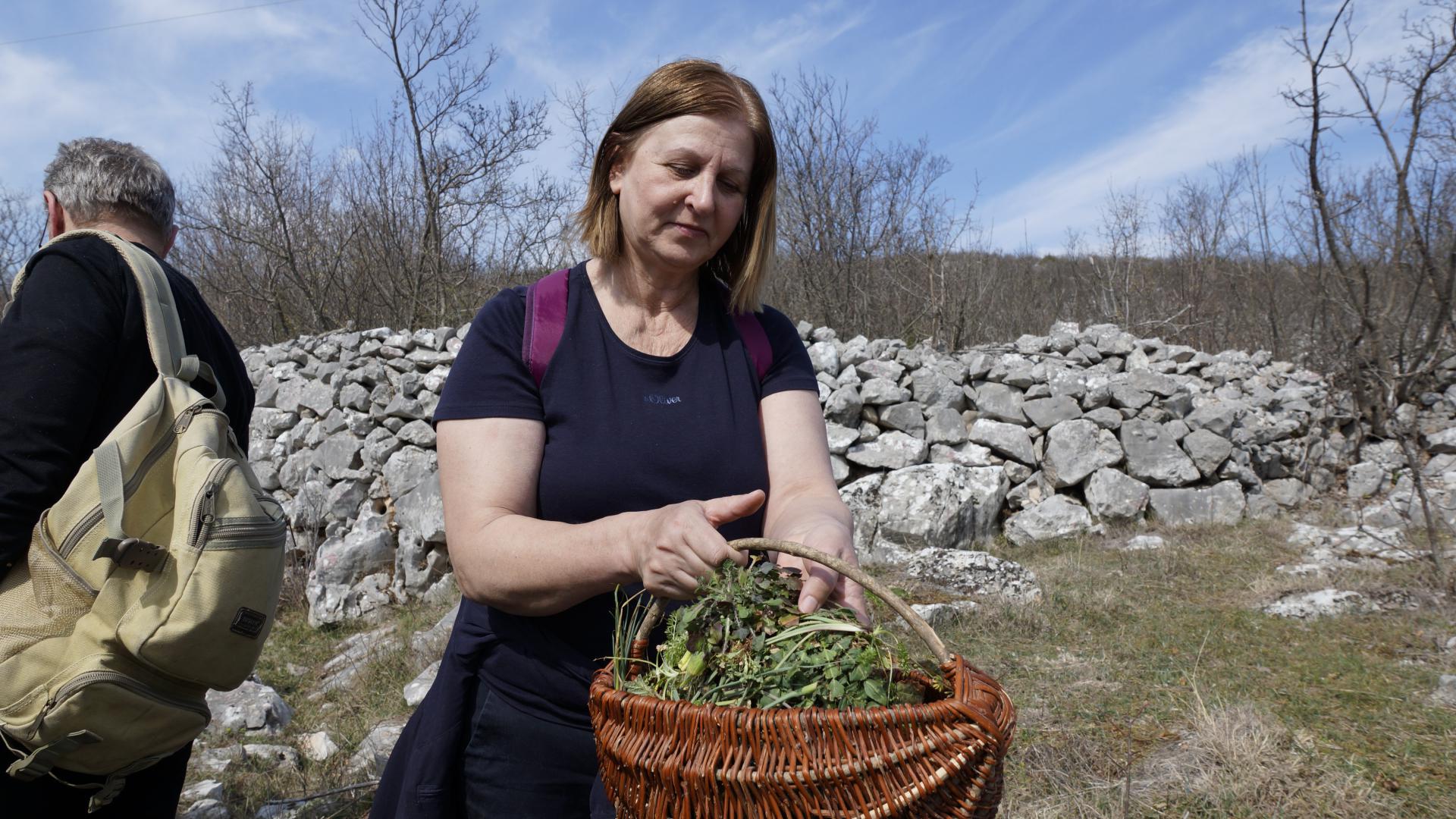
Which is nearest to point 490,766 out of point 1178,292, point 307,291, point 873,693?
point 873,693

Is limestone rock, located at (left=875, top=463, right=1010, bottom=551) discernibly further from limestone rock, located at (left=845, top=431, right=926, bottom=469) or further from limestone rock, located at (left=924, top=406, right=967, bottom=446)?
limestone rock, located at (left=924, top=406, right=967, bottom=446)

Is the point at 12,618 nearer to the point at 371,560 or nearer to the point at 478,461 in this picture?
the point at 478,461

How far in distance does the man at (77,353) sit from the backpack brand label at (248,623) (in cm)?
39

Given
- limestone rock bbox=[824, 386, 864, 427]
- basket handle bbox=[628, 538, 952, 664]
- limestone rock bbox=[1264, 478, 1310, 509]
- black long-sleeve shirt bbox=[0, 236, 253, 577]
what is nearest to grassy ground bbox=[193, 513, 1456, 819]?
limestone rock bbox=[1264, 478, 1310, 509]

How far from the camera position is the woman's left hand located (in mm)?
1293

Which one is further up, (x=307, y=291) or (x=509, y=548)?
(x=307, y=291)

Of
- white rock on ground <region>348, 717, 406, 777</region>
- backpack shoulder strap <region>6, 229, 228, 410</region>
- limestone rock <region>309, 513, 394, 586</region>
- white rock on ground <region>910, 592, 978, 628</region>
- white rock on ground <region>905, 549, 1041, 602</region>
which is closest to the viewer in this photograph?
backpack shoulder strap <region>6, 229, 228, 410</region>

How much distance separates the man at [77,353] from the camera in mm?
1581

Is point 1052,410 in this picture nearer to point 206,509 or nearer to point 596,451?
point 596,451

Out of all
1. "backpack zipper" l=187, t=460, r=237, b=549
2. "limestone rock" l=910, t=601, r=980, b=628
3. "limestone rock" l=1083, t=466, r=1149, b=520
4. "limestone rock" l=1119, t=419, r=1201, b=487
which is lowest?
"limestone rock" l=910, t=601, r=980, b=628

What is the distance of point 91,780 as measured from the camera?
68.6 inches

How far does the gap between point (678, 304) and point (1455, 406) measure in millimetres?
9765

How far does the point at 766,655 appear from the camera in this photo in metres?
1.17

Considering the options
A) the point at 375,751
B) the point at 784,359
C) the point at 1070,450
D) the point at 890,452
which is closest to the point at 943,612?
the point at 890,452
